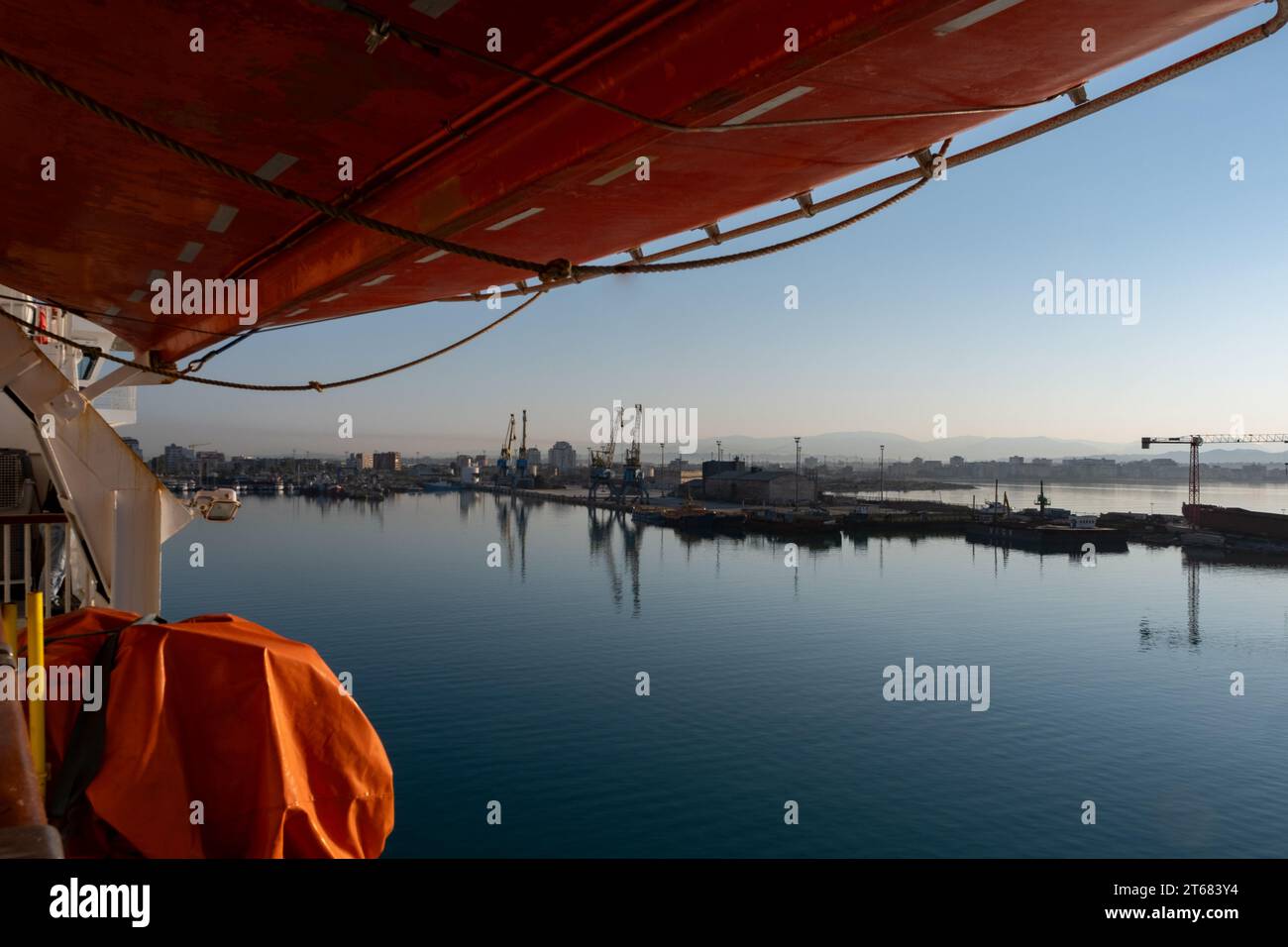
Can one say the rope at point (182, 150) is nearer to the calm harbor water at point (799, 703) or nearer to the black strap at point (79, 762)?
the black strap at point (79, 762)

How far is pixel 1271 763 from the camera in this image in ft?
88.3

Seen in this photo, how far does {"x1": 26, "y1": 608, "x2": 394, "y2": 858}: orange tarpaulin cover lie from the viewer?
3.58m

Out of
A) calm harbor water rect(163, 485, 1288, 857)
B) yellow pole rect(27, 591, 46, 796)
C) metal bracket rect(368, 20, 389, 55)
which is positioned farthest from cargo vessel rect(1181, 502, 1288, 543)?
yellow pole rect(27, 591, 46, 796)

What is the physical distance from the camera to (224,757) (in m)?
3.65

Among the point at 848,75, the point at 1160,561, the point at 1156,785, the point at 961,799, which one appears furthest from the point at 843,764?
the point at 1160,561

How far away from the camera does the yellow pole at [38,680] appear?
11.5 ft

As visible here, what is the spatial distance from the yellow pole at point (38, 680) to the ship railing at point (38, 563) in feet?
21.7

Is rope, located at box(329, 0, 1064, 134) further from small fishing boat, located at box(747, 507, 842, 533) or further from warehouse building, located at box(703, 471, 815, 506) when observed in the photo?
warehouse building, located at box(703, 471, 815, 506)

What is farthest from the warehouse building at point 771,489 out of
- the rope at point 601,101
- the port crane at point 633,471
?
the rope at point 601,101
